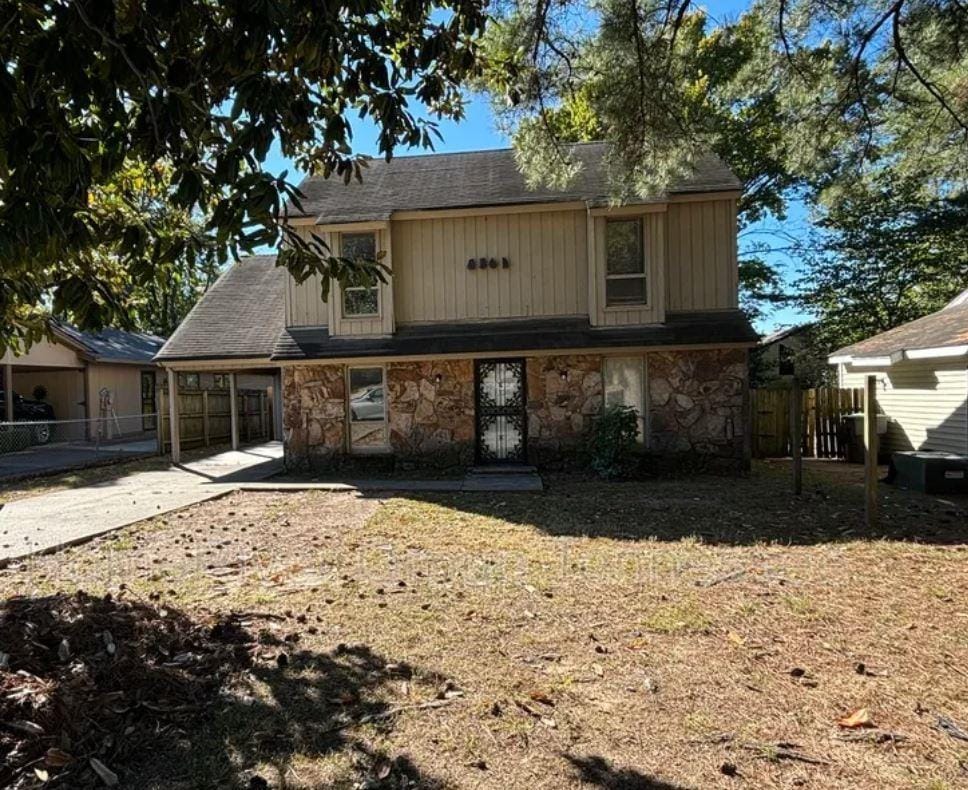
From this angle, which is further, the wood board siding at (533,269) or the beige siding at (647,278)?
the wood board siding at (533,269)

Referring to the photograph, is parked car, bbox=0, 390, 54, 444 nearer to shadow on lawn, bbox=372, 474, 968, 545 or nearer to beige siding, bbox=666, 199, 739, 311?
shadow on lawn, bbox=372, 474, 968, 545

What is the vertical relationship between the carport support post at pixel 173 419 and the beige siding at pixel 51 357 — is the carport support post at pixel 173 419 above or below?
below

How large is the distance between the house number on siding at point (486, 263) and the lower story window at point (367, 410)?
2.72 metres

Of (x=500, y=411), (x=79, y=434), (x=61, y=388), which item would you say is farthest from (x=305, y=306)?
(x=61, y=388)

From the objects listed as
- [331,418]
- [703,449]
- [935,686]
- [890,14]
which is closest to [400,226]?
[331,418]

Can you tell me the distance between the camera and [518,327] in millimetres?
11086

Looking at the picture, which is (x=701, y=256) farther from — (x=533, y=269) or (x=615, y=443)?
(x=615, y=443)

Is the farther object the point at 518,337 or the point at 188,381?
the point at 188,381

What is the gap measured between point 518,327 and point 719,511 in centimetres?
511

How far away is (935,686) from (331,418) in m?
10.00

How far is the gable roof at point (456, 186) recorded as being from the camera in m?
11.0

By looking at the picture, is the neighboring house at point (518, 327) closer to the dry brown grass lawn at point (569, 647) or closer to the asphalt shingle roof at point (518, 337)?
the asphalt shingle roof at point (518, 337)

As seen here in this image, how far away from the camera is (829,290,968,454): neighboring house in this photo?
9672 mm

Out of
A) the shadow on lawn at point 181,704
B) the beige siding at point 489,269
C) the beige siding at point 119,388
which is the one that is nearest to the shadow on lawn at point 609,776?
the shadow on lawn at point 181,704
